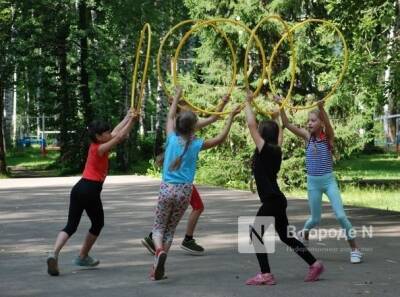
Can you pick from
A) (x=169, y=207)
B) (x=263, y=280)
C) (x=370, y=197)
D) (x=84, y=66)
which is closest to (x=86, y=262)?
(x=169, y=207)

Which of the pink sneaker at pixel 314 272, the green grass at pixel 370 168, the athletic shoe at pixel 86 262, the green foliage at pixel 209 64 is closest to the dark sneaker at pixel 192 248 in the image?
the athletic shoe at pixel 86 262

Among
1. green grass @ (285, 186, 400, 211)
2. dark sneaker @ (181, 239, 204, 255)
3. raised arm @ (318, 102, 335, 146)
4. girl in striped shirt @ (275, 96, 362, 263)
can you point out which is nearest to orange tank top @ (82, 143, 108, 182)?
dark sneaker @ (181, 239, 204, 255)

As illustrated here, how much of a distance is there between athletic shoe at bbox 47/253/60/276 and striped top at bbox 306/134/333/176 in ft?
10.4

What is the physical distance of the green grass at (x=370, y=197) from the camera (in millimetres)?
15867

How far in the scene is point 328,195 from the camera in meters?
8.85

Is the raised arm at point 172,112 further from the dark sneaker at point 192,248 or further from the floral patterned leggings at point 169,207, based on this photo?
the dark sneaker at point 192,248

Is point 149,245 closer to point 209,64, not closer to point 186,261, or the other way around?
point 186,261

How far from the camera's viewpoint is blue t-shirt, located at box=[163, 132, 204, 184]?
24.9 ft

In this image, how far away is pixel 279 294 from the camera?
6.85 metres

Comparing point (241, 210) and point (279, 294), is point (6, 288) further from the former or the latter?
point (241, 210)

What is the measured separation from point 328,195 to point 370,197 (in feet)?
31.0

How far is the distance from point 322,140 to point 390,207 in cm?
710

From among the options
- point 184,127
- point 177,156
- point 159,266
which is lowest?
point 159,266

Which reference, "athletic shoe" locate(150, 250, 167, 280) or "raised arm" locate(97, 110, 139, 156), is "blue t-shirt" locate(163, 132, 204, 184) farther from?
"athletic shoe" locate(150, 250, 167, 280)
